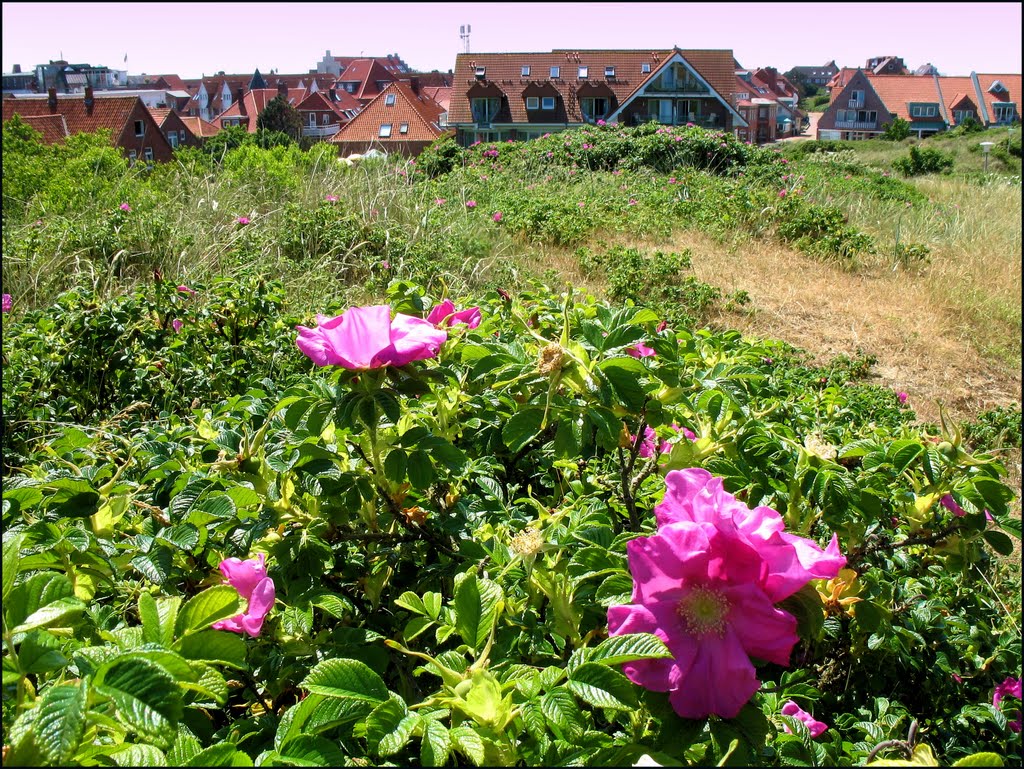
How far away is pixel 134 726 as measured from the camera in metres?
0.62

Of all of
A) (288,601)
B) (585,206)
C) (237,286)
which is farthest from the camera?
(585,206)

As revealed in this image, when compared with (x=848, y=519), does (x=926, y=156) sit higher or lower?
higher

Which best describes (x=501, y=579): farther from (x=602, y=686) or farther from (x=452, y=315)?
(x=452, y=315)

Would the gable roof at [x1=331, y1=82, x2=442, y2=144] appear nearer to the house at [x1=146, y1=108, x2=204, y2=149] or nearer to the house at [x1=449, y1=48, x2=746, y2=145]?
the house at [x1=449, y1=48, x2=746, y2=145]

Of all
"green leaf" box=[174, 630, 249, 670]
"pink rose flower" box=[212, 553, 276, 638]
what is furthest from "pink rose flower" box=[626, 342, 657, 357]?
"green leaf" box=[174, 630, 249, 670]

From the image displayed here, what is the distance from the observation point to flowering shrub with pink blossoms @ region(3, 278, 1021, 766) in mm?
774

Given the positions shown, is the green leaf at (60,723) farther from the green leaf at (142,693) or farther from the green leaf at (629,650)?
the green leaf at (629,650)

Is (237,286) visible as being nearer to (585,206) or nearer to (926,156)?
(585,206)

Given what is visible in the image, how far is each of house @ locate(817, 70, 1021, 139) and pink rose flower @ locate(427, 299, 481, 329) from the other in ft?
104

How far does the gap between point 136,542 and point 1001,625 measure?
82.2 inches

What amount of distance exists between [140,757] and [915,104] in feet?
145

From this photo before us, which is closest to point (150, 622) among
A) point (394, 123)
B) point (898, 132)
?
point (394, 123)

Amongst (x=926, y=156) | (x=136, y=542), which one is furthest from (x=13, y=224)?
(x=926, y=156)

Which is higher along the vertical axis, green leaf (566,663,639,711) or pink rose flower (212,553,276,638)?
green leaf (566,663,639,711)
